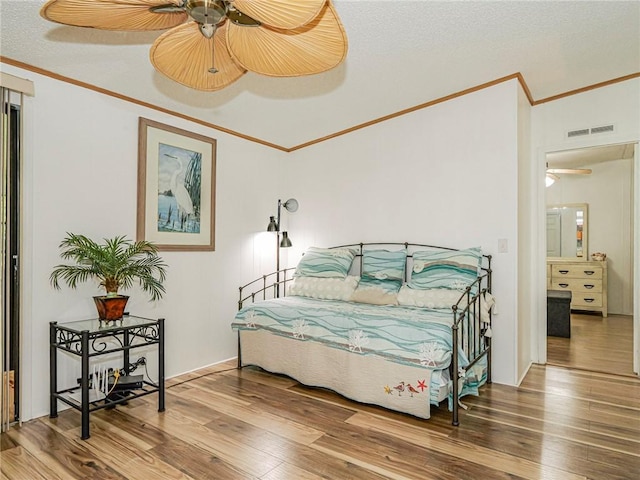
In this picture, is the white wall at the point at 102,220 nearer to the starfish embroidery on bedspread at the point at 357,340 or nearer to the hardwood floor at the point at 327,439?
the hardwood floor at the point at 327,439

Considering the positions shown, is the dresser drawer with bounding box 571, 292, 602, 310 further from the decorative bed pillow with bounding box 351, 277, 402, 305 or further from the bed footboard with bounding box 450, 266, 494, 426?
the decorative bed pillow with bounding box 351, 277, 402, 305

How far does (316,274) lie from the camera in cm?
388

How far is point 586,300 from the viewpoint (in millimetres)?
6301

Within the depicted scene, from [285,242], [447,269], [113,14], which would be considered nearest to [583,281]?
[447,269]

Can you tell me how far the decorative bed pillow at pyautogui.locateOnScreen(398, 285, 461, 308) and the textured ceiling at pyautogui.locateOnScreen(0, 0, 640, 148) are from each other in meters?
1.70

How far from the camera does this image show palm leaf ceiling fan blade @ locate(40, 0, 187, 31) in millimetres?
1284

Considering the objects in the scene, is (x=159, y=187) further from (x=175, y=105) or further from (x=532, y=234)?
(x=532, y=234)

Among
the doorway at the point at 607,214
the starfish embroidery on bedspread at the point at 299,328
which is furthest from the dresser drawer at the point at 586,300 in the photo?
the starfish embroidery on bedspread at the point at 299,328

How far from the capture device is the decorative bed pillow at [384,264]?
3590 mm

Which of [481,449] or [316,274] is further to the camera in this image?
[316,274]

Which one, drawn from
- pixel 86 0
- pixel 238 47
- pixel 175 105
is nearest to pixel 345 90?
pixel 175 105

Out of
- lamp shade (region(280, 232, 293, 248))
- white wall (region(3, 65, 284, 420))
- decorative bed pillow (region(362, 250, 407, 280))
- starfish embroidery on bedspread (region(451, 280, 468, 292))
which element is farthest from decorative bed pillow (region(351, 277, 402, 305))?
white wall (region(3, 65, 284, 420))

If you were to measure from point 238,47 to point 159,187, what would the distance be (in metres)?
2.05

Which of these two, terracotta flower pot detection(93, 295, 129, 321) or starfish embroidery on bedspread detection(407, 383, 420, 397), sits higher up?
terracotta flower pot detection(93, 295, 129, 321)
